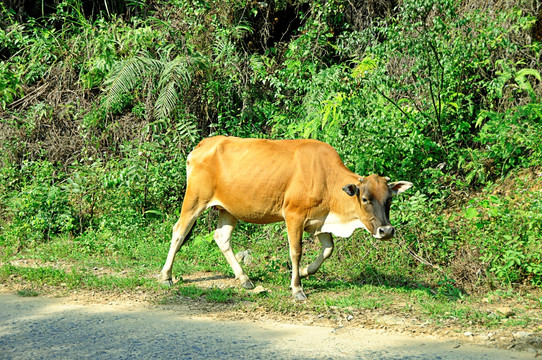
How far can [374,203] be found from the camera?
712 cm

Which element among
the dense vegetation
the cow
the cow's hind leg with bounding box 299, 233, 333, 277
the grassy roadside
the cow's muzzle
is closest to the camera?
the grassy roadside

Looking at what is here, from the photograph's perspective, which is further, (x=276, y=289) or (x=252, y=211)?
(x=252, y=211)

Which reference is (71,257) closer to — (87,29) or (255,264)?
(255,264)

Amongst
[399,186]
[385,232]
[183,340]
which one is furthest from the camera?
[399,186]

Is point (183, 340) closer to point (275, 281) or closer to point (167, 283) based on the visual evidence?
point (167, 283)

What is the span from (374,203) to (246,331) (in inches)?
84.3

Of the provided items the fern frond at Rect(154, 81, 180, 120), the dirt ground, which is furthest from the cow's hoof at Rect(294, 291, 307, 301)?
the fern frond at Rect(154, 81, 180, 120)

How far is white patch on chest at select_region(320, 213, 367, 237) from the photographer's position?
24.2 ft

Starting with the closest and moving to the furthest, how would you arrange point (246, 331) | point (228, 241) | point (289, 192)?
1. point (246, 331)
2. point (289, 192)
3. point (228, 241)

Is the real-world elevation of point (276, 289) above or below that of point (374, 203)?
below

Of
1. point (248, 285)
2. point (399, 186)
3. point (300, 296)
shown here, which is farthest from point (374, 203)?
point (248, 285)

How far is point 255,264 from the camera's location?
29.0 feet

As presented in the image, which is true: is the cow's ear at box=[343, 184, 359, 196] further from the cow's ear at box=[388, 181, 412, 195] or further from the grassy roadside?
the grassy roadside

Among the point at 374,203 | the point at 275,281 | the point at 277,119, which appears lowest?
the point at 275,281
